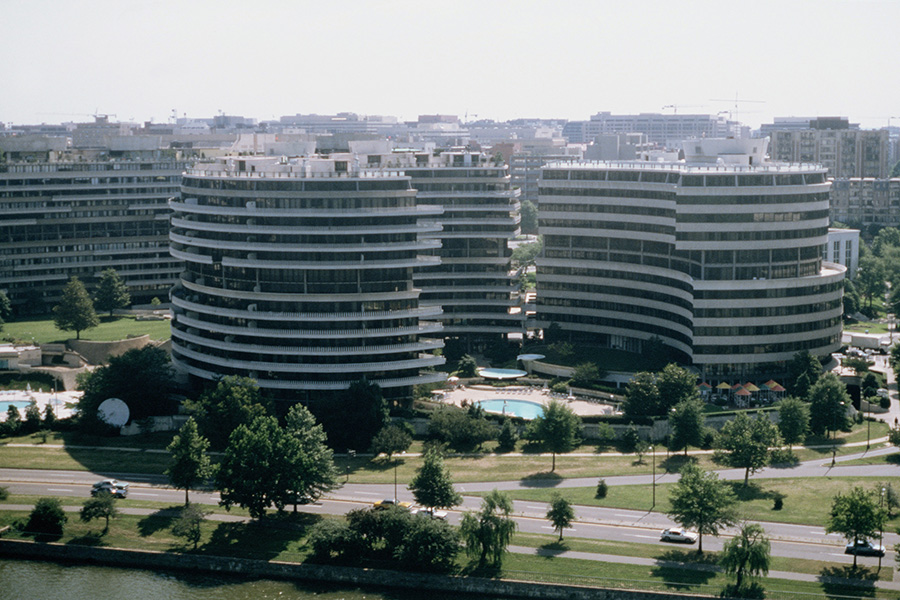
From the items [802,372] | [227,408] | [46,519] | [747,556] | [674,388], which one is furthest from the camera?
[802,372]

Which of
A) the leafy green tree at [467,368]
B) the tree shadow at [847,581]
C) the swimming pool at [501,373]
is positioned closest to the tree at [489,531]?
the tree shadow at [847,581]

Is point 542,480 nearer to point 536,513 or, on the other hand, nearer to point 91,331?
point 536,513

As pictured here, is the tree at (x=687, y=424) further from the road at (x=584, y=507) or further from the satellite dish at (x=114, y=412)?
the satellite dish at (x=114, y=412)

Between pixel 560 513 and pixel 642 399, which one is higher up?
pixel 642 399

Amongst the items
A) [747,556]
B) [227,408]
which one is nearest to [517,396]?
[227,408]

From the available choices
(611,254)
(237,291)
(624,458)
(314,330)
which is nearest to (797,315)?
(611,254)

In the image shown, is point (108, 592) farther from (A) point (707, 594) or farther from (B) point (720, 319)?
(B) point (720, 319)
